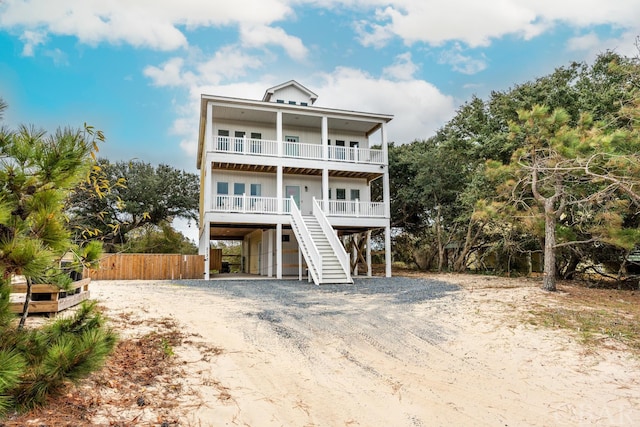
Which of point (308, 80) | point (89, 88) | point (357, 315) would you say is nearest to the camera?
point (357, 315)

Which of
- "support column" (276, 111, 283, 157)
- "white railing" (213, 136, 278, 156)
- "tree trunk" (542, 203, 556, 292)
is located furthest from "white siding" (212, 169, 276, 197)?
"tree trunk" (542, 203, 556, 292)

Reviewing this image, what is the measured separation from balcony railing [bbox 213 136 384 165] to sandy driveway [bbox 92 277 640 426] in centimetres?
1131

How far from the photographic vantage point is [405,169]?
2666cm

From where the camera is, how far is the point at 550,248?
40.2 ft

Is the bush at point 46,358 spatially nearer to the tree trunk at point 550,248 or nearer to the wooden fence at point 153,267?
the tree trunk at point 550,248

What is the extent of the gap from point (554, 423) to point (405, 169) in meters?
23.6

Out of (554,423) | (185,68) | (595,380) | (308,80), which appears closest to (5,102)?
(554,423)

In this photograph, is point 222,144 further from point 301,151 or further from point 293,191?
point 293,191

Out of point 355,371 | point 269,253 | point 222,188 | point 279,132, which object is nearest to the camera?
point 355,371

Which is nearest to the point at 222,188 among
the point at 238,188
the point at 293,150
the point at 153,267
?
the point at 238,188

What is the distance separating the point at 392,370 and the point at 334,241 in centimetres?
1140

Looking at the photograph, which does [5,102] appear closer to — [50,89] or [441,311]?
[50,89]

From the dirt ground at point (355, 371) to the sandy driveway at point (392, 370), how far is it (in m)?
0.02

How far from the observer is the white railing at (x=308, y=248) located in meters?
15.2
